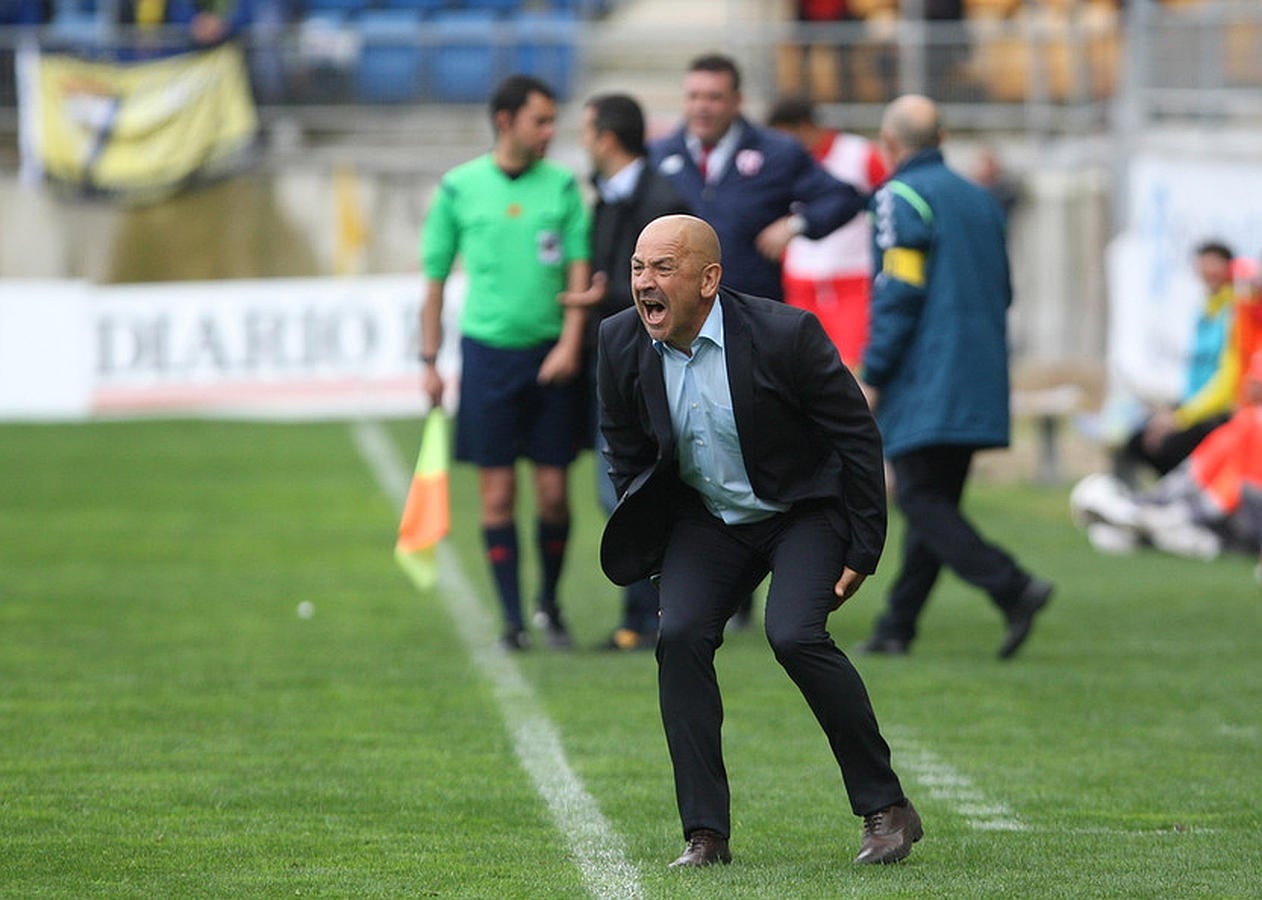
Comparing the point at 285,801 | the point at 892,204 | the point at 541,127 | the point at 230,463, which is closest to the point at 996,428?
the point at 892,204

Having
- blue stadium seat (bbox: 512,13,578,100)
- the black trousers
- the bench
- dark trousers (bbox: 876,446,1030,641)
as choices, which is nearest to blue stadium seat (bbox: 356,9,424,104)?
blue stadium seat (bbox: 512,13,578,100)

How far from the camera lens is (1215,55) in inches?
680

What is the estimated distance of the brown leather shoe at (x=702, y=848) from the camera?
5625 mm

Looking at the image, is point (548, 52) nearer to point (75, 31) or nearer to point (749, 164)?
point (75, 31)

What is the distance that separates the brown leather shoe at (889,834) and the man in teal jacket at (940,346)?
3.32m

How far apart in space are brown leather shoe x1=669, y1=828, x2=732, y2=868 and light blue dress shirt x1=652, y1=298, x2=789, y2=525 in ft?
2.56

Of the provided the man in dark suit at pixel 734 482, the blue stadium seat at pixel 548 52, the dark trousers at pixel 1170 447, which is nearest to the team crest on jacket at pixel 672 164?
the man in dark suit at pixel 734 482

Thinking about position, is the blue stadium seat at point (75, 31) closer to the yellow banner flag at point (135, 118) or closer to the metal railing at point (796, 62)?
the metal railing at point (796, 62)

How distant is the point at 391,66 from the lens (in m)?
23.5

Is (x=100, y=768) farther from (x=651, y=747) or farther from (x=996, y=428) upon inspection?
(x=996, y=428)

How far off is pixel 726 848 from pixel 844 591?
667mm

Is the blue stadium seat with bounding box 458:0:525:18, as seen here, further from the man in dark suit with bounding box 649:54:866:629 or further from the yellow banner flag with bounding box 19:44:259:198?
the man in dark suit with bounding box 649:54:866:629

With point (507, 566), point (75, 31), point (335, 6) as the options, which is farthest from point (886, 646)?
point (335, 6)

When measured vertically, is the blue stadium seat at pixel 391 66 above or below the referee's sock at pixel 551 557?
above
